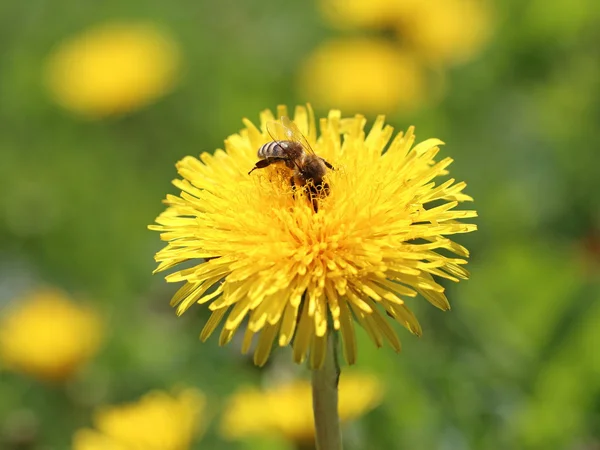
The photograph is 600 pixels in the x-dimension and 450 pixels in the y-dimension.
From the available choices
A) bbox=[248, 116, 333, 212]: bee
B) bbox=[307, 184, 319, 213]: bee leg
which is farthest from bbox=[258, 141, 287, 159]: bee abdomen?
bbox=[307, 184, 319, 213]: bee leg

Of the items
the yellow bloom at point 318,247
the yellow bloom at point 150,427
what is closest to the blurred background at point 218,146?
the yellow bloom at point 150,427

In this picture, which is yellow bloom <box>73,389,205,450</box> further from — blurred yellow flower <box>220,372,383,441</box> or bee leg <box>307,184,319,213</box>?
bee leg <box>307,184,319,213</box>

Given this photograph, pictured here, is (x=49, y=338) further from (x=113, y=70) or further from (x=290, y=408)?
(x=113, y=70)

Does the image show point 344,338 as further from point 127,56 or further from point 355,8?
point 127,56

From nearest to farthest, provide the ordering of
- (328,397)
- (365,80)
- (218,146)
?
(328,397) < (218,146) < (365,80)

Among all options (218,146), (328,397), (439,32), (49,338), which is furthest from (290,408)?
(439,32)

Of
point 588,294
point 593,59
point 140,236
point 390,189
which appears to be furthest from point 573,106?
point 390,189
